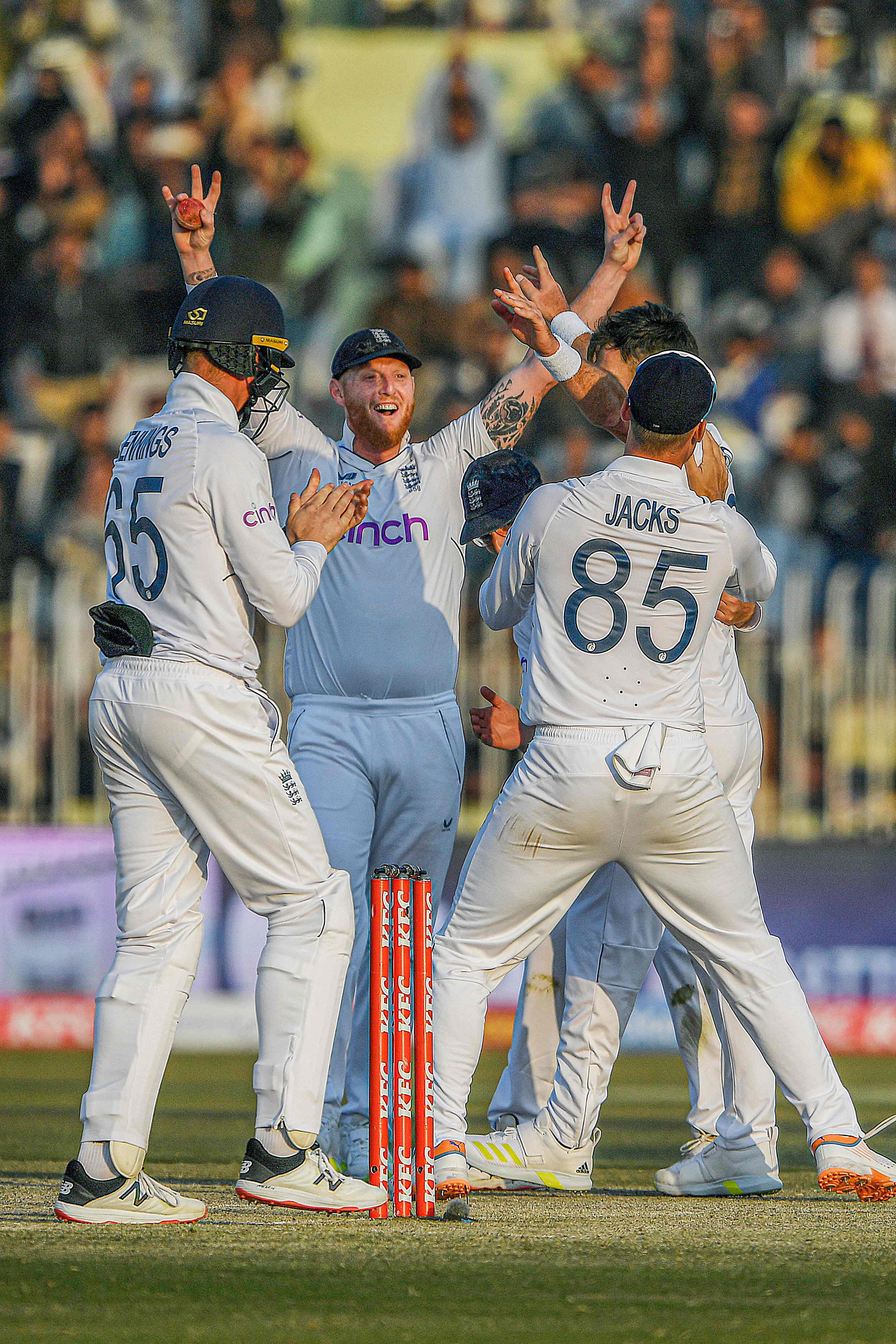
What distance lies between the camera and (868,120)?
16.1 m

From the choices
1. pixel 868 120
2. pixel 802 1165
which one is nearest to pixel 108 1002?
pixel 802 1165

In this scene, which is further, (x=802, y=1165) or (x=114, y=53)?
(x=114, y=53)

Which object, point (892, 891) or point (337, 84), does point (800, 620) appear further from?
point (337, 84)

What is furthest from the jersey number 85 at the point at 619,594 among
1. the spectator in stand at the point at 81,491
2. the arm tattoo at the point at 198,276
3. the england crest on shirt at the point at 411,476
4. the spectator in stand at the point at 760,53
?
the spectator in stand at the point at 760,53

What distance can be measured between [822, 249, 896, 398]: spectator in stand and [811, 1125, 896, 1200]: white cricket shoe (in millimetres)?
9507

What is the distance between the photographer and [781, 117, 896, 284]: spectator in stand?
1484 centimetres

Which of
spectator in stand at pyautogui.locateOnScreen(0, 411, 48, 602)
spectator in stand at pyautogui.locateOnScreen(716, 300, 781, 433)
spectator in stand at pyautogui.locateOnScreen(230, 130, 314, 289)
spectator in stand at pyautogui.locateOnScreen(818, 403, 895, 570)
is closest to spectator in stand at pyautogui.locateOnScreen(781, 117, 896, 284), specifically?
spectator in stand at pyautogui.locateOnScreen(716, 300, 781, 433)

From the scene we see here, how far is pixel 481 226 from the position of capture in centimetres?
1591

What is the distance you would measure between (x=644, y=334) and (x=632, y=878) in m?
1.92

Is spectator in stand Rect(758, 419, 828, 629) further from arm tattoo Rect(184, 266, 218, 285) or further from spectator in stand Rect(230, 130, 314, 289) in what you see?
arm tattoo Rect(184, 266, 218, 285)

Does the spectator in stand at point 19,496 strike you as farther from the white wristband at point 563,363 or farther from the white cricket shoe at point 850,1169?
the white cricket shoe at point 850,1169

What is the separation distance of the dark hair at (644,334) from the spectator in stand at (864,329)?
7966 millimetres

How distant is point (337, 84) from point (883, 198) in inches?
212

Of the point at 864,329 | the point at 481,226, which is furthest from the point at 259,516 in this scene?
the point at 481,226
